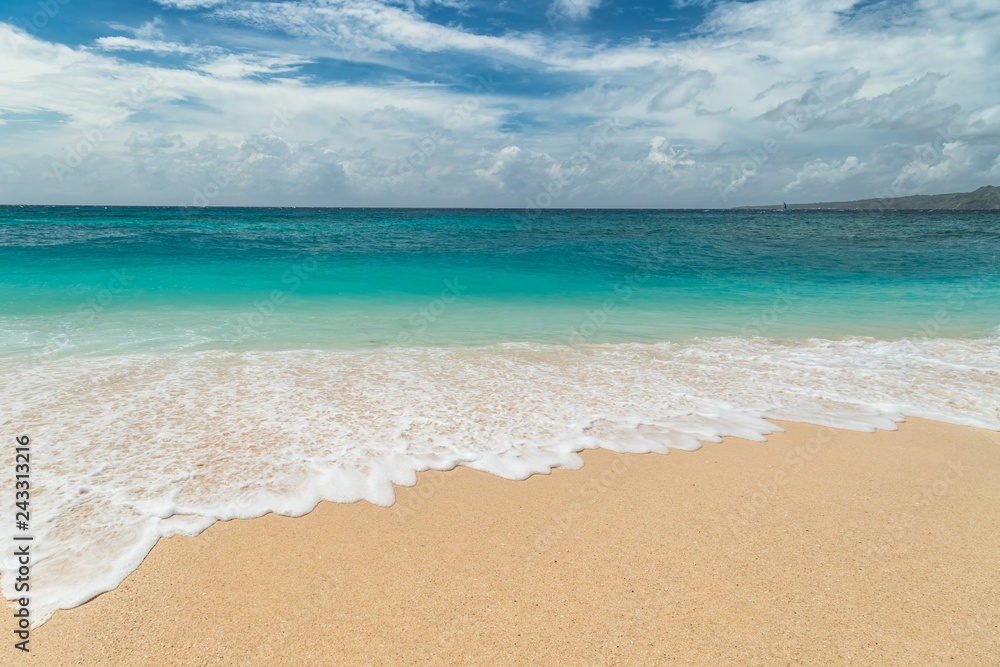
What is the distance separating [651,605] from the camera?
3133 millimetres

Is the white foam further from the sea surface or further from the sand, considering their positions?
the sand

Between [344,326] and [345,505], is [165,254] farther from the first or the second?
[345,505]

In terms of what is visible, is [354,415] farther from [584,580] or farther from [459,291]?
[459,291]

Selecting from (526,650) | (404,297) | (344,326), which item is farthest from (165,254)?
(526,650)

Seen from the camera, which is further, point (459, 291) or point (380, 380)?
point (459, 291)

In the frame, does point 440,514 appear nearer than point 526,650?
No

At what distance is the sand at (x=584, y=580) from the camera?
2.84 meters

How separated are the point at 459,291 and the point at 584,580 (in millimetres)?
13868

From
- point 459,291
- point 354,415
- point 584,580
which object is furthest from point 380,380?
point 459,291

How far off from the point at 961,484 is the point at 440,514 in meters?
4.56

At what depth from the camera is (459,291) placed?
55.0 feet

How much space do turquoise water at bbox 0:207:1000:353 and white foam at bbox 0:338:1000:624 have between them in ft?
5.43

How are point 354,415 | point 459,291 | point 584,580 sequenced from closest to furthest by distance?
point 584,580 < point 354,415 < point 459,291

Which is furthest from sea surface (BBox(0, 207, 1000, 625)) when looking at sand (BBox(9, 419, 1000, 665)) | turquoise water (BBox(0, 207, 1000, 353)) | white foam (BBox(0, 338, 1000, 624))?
sand (BBox(9, 419, 1000, 665))
